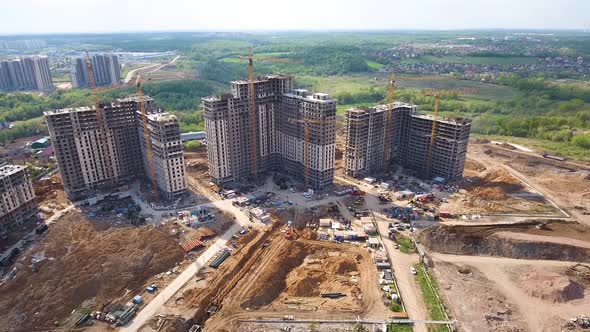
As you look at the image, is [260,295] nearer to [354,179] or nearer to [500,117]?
[354,179]

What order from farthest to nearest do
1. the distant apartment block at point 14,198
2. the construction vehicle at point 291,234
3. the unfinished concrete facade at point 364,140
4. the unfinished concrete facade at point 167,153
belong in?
1. the unfinished concrete facade at point 364,140
2. the unfinished concrete facade at point 167,153
3. the construction vehicle at point 291,234
4. the distant apartment block at point 14,198

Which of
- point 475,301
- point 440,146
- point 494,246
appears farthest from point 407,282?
point 440,146

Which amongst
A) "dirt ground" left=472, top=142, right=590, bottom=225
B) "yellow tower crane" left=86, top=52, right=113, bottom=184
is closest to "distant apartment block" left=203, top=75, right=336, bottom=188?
"yellow tower crane" left=86, top=52, right=113, bottom=184

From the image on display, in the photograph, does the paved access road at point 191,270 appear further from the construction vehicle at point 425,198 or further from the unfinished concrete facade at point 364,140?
the construction vehicle at point 425,198

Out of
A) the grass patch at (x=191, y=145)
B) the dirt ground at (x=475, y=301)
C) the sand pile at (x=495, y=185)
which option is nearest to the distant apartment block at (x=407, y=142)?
the sand pile at (x=495, y=185)

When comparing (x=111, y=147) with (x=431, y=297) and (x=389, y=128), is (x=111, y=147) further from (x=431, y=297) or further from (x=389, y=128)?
(x=431, y=297)

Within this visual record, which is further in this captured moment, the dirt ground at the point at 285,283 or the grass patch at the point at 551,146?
the grass patch at the point at 551,146
